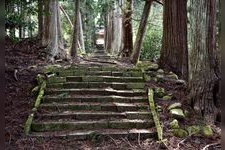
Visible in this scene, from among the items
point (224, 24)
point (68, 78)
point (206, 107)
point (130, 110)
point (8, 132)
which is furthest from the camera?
point (68, 78)

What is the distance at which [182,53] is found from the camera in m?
8.24

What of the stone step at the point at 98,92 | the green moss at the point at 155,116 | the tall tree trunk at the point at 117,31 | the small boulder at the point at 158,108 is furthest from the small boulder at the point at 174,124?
the tall tree trunk at the point at 117,31

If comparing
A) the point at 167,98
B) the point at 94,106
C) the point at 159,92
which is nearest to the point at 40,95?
the point at 94,106

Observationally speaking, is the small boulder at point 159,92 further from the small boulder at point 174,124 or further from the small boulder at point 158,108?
the small boulder at point 174,124

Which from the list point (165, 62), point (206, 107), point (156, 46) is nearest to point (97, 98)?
point (206, 107)

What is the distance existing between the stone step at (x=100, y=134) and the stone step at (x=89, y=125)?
134 millimetres

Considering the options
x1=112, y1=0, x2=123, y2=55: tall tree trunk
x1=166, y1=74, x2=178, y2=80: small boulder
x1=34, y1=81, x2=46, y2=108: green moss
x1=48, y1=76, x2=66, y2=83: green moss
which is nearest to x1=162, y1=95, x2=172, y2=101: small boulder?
x1=166, y1=74, x2=178, y2=80: small boulder

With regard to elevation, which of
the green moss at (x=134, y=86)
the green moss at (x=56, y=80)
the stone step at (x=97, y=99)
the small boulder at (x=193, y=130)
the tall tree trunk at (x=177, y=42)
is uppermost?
the tall tree trunk at (x=177, y=42)

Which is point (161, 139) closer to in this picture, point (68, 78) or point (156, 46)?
point (68, 78)

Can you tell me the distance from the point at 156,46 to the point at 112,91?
26.6 feet

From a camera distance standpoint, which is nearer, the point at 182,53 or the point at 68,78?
the point at 68,78

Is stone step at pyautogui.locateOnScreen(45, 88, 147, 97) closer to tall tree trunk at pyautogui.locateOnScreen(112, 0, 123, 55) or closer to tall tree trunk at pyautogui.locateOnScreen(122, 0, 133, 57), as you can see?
tall tree trunk at pyautogui.locateOnScreen(122, 0, 133, 57)

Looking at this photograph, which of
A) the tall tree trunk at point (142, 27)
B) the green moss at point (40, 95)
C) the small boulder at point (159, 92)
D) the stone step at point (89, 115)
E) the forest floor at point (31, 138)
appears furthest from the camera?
the tall tree trunk at point (142, 27)

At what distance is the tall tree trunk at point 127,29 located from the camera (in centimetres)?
1297
